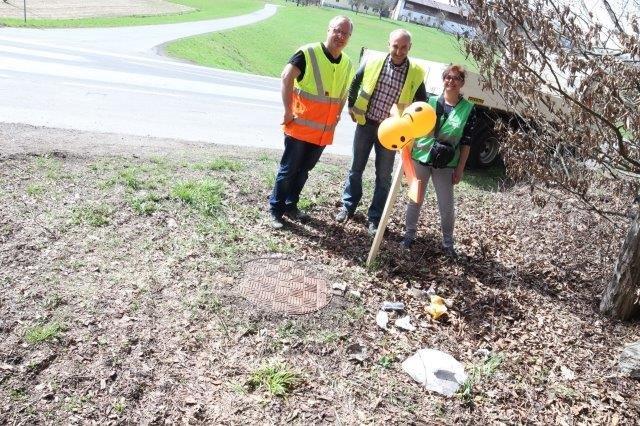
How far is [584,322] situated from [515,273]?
2.85 ft

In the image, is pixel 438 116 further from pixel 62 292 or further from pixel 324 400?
pixel 62 292

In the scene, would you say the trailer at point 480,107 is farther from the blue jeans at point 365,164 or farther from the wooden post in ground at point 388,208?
the wooden post in ground at point 388,208

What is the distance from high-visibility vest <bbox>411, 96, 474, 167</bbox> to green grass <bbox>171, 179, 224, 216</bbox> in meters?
2.17

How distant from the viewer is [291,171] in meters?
5.02

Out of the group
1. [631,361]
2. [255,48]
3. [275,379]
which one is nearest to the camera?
[275,379]

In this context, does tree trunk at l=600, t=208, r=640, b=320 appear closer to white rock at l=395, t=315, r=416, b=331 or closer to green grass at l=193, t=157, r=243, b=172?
white rock at l=395, t=315, r=416, b=331

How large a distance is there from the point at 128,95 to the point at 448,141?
8543 millimetres

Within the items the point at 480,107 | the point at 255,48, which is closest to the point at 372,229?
the point at 480,107

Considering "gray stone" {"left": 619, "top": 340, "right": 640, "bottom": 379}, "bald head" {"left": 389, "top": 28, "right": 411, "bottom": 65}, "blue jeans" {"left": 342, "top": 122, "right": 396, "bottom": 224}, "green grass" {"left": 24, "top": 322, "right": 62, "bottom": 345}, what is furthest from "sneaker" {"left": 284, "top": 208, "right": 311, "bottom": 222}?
"gray stone" {"left": 619, "top": 340, "right": 640, "bottom": 379}

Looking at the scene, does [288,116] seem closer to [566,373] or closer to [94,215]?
[94,215]

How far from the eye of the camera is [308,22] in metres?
63.6

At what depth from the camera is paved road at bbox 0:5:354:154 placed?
881 centimetres

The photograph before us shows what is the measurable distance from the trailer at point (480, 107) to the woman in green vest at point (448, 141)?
3.78 meters

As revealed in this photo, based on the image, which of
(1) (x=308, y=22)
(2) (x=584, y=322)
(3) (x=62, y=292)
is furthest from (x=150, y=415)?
(1) (x=308, y=22)
